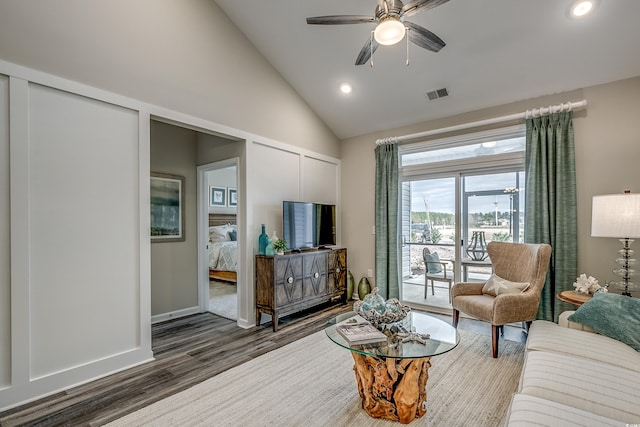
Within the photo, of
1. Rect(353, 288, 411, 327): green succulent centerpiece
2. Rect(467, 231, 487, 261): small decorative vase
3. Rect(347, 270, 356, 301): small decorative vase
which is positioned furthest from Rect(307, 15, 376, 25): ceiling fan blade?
Rect(347, 270, 356, 301): small decorative vase

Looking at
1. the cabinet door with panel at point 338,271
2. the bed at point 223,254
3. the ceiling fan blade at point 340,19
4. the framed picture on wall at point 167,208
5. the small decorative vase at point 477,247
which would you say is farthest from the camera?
the bed at point 223,254

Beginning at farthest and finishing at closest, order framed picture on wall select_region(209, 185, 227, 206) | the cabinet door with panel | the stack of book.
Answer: framed picture on wall select_region(209, 185, 227, 206)
the cabinet door with panel
the stack of book

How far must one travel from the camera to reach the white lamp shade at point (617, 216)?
2551 mm

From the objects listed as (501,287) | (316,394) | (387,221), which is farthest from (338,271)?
(316,394)

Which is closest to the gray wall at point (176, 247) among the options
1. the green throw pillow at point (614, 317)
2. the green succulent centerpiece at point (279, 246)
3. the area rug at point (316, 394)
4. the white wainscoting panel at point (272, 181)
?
the white wainscoting panel at point (272, 181)

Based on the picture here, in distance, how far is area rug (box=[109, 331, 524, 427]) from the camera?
6.57 feet

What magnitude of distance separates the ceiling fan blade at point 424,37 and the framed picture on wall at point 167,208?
11.1ft

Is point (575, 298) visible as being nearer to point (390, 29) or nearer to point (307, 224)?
point (390, 29)

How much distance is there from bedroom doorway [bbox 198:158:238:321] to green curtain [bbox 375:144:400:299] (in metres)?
2.20

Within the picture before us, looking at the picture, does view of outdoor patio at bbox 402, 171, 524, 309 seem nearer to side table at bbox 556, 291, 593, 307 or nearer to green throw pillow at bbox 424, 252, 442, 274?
green throw pillow at bbox 424, 252, 442, 274

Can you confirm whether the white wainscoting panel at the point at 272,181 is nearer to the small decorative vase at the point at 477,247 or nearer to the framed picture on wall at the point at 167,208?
the framed picture on wall at the point at 167,208

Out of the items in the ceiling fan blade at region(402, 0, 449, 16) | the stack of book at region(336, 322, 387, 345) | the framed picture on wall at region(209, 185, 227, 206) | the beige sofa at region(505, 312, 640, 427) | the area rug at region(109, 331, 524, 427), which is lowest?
the area rug at region(109, 331, 524, 427)

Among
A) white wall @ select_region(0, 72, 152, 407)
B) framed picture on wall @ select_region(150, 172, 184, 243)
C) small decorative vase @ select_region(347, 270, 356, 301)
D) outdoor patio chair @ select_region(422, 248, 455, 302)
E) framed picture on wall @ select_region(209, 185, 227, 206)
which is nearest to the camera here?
white wall @ select_region(0, 72, 152, 407)

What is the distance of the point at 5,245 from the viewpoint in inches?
84.7
